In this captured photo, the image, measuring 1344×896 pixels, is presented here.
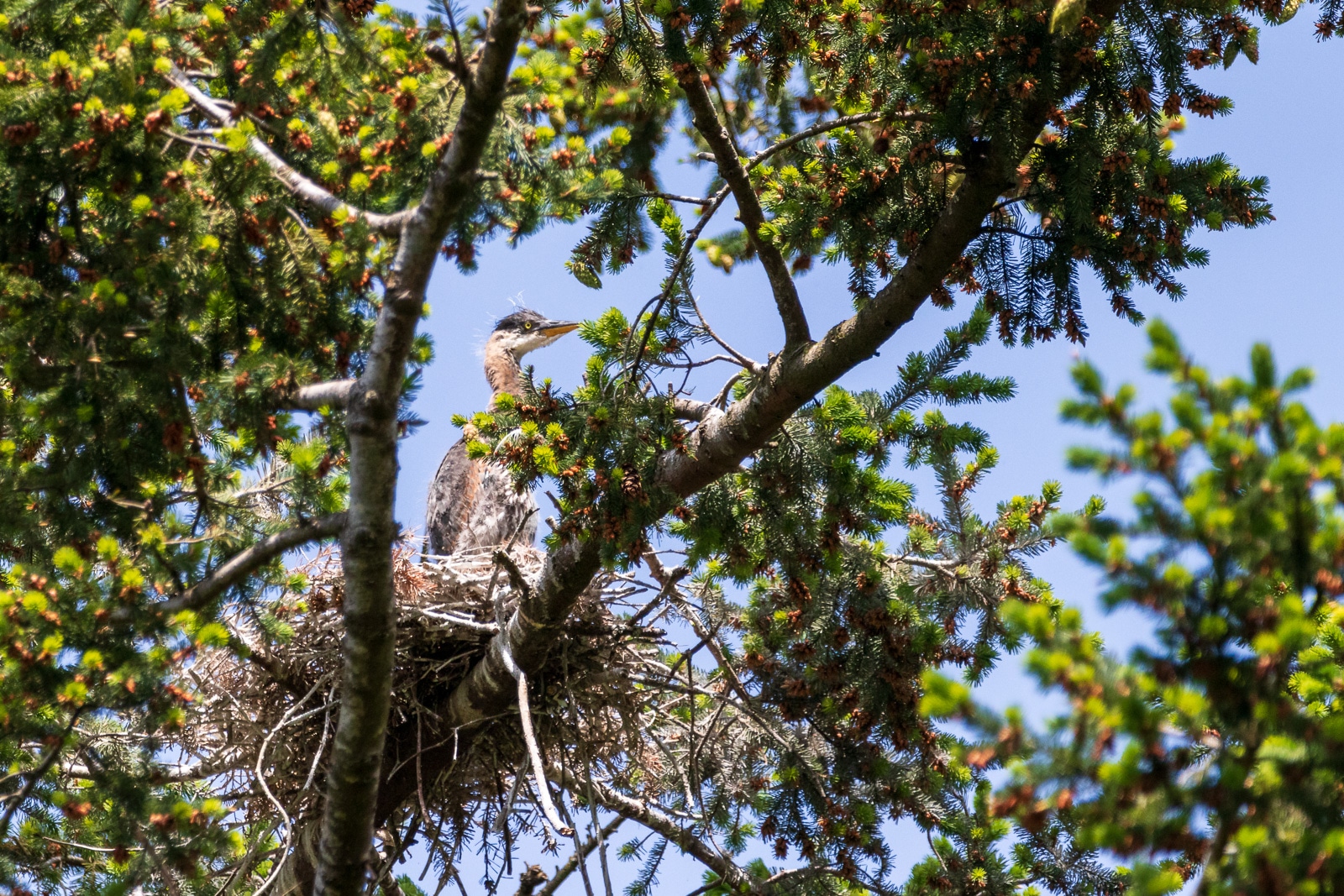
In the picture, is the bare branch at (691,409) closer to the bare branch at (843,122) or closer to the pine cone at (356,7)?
the bare branch at (843,122)

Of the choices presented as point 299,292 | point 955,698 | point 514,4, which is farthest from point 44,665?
point 955,698

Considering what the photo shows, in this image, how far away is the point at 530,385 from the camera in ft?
13.1

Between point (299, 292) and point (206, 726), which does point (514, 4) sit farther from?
point (206, 726)

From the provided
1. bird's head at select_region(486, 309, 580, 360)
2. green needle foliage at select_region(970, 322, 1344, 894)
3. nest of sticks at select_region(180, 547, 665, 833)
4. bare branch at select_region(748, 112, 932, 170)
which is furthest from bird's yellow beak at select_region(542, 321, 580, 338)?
green needle foliage at select_region(970, 322, 1344, 894)

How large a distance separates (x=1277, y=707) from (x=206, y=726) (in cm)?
470

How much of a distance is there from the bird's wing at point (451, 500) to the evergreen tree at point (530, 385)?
2.65 metres

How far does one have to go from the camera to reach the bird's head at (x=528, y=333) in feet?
29.3

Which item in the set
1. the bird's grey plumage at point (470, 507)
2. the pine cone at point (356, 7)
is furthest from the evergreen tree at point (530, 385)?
the bird's grey plumage at point (470, 507)

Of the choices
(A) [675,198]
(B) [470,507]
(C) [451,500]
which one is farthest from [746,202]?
(C) [451,500]

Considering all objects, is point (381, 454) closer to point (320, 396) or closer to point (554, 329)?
point (320, 396)

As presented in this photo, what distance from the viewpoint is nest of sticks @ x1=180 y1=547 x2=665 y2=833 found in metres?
5.00

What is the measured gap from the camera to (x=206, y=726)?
5.43 meters

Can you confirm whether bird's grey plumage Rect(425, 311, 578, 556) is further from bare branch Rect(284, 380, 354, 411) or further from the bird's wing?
bare branch Rect(284, 380, 354, 411)

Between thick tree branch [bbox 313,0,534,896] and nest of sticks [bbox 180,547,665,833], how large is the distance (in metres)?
1.32
